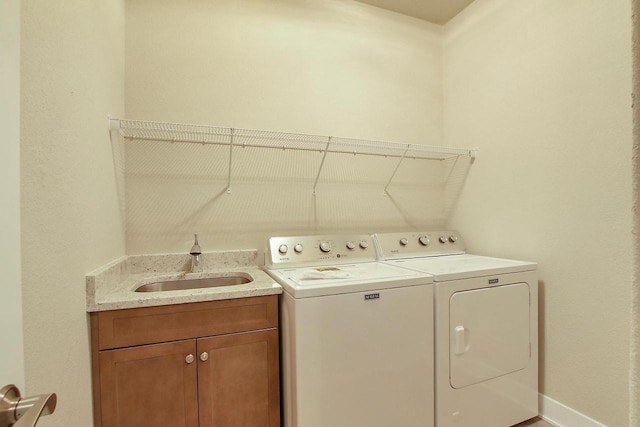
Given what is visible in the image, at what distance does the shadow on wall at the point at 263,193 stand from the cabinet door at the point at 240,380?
76 centimetres

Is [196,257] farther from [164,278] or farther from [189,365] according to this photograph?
[189,365]

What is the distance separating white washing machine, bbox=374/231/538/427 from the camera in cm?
150

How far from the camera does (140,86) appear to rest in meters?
1.81

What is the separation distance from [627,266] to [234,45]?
105 inches

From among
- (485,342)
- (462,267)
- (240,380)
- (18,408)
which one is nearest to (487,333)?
(485,342)

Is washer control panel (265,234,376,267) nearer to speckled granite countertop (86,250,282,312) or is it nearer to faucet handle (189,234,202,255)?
speckled granite countertop (86,250,282,312)

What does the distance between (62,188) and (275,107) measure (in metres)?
1.44

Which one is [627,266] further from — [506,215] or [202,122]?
[202,122]

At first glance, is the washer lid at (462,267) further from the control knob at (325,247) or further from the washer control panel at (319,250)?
the control knob at (325,247)

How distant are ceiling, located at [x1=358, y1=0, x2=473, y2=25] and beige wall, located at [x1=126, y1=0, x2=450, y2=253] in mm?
60

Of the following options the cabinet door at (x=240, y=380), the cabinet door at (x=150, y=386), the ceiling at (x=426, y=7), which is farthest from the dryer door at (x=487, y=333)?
the ceiling at (x=426, y=7)

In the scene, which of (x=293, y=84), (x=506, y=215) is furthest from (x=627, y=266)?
(x=293, y=84)

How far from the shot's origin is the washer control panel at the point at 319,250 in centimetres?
183

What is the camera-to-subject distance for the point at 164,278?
68.6 inches
